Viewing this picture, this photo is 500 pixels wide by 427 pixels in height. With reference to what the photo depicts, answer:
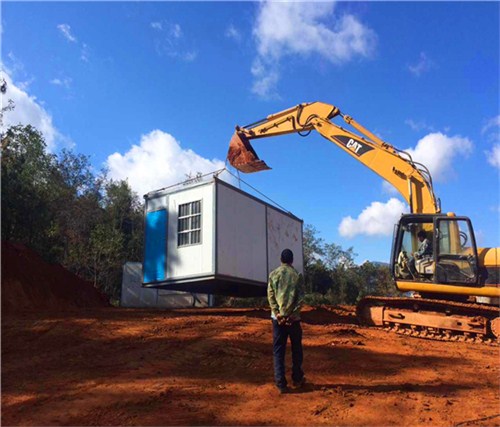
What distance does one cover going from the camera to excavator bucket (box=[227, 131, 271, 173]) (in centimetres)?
1306

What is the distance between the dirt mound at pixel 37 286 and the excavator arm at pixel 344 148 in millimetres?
7534

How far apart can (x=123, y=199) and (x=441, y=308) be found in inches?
1035

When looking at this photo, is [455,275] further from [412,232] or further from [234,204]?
[234,204]

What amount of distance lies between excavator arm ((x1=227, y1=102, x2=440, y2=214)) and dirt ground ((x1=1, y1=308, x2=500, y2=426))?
3835 millimetres

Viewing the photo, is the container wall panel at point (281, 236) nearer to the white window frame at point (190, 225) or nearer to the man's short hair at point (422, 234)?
the white window frame at point (190, 225)

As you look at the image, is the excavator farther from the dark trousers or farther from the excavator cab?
the dark trousers

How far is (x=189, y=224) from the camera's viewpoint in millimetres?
12266

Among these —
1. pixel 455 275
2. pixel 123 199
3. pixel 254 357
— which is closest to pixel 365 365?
pixel 254 357

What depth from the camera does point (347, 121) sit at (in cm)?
1288

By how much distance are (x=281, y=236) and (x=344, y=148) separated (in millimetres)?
3760

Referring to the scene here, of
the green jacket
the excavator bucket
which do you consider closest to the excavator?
the excavator bucket

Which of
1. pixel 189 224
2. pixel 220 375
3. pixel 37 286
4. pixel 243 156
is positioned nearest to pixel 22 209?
pixel 37 286

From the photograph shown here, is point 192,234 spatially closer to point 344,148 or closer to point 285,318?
point 344,148

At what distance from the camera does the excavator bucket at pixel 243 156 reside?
42.9 feet
